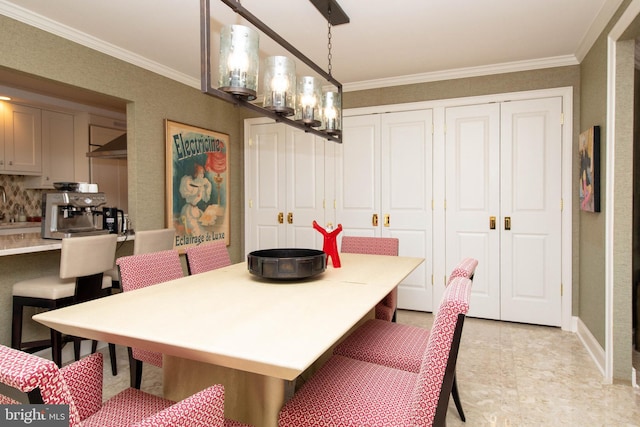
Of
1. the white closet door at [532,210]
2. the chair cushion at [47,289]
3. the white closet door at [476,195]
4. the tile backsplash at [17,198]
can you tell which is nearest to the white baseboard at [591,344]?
the white closet door at [532,210]

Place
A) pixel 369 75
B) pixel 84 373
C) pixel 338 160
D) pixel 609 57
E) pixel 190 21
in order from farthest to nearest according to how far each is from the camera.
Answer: pixel 338 160 < pixel 369 75 < pixel 190 21 < pixel 609 57 < pixel 84 373

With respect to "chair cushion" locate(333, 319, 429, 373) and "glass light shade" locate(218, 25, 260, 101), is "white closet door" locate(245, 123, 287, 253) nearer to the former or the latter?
"chair cushion" locate(333, 319, 429, 373)

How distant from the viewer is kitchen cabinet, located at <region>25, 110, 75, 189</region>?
4906 mm

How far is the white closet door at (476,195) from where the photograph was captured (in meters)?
3.70

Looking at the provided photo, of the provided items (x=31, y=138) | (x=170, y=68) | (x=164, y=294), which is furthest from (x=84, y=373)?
(x=31, y=138)

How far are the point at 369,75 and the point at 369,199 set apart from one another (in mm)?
1269

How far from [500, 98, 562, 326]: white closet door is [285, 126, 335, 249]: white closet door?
188 centimetres

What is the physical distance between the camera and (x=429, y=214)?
393cm

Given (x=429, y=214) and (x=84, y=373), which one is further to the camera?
(x=429, y=214)

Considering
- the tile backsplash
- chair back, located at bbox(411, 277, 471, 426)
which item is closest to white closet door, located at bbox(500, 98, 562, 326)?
chair back, located at bbox(411, 277, 471, 426)

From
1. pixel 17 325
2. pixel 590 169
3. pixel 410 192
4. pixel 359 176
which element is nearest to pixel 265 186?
pixel 359 176

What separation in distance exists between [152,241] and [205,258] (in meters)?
0.70

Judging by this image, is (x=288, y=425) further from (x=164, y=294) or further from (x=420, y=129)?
(x=420, y=129)

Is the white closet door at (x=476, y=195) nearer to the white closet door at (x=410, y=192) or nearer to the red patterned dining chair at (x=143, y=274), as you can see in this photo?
the white closet door at (x=410, y=192)
